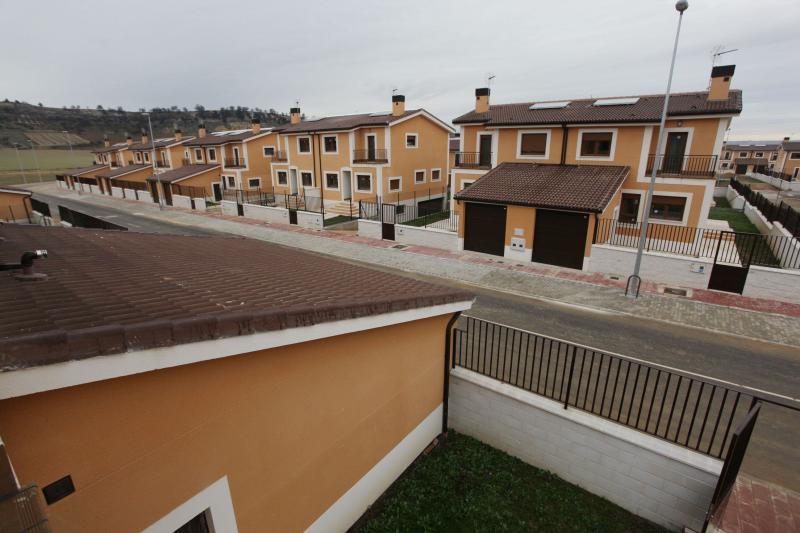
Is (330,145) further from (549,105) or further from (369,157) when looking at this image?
(549,105)

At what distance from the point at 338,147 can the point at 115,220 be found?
19.7 m

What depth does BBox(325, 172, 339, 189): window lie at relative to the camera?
3269 cm

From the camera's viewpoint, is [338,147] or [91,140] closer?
[338,147]

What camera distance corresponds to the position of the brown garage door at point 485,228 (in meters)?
18.6

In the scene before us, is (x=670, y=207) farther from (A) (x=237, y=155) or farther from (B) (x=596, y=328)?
(A) (x=237, y=155)

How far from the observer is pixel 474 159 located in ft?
85.5

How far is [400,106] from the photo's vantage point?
103ft

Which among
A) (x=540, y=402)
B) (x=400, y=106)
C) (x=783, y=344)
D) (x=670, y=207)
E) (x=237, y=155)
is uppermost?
(x=400, y=106)

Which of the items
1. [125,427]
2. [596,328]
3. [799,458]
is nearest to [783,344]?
[596,328]

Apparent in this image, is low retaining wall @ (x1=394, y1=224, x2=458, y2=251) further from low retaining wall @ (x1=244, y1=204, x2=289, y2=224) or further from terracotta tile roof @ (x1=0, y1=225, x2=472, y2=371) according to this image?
terracotta tile roof @ (x1=0, y1=225, x2=472, y2=371)

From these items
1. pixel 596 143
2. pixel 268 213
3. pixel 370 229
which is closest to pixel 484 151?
pixel 596 143

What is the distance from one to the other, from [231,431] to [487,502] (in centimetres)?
440

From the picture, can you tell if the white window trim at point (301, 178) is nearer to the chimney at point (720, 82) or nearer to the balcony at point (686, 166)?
the balcony at point (686, 166)

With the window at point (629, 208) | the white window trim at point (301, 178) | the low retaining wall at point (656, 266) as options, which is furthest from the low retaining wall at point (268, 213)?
the window at point (629, 208)
